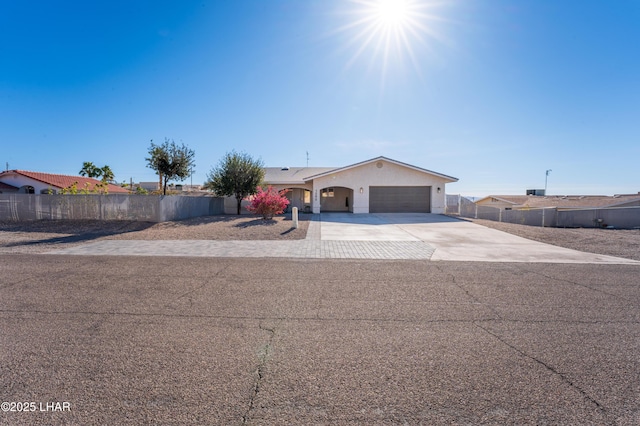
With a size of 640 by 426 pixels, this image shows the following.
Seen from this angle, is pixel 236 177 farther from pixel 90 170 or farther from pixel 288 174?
pixel 90 170

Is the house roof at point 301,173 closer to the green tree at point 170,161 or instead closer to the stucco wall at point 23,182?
the green tree at point 170,161

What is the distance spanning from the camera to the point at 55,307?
4.31 meters

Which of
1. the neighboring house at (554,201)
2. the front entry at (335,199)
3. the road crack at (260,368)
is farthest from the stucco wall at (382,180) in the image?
the road crack at (260,368)

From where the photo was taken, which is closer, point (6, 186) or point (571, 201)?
point (6, 186)

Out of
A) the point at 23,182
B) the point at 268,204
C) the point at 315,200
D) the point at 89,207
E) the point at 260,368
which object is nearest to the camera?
the point at 260,368

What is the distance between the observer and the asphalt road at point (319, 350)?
7.48 ft

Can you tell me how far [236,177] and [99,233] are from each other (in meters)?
10.3

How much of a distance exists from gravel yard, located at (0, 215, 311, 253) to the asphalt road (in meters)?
5.63

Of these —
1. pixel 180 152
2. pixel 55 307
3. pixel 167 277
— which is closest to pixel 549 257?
pixel 167 277

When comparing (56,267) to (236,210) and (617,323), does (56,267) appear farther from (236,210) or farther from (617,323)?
(236,210)

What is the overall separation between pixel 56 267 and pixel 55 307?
344 centimetres

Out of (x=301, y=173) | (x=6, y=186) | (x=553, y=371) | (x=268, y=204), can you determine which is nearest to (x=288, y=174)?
(x=301, y=173)

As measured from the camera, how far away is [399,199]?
2373 centimetres

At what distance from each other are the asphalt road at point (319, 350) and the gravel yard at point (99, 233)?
5.63 meters
